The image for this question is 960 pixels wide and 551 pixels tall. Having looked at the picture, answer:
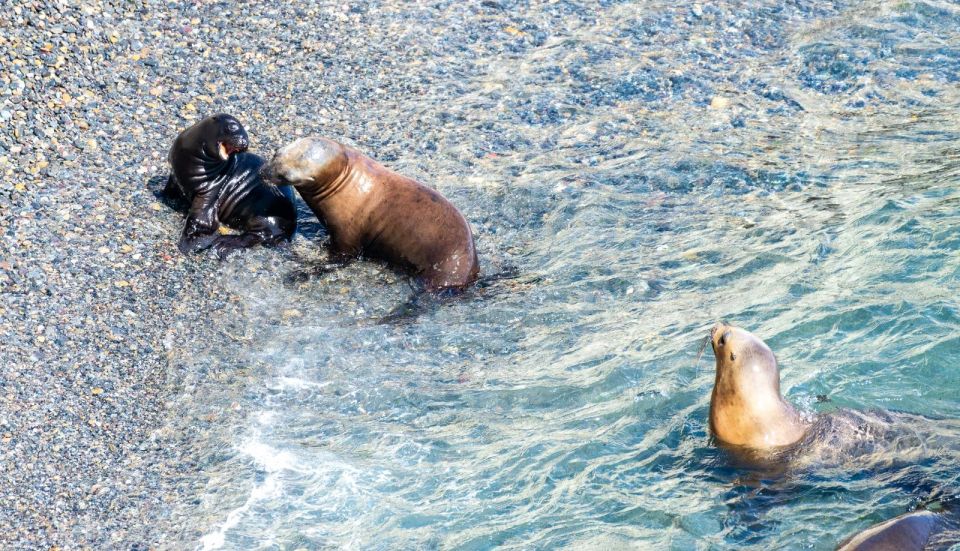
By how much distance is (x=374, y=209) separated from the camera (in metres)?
7.86

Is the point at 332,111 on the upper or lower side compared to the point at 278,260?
upper

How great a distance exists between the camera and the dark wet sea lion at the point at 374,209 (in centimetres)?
757

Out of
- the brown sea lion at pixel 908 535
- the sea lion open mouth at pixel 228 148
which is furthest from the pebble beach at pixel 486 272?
the sea lion open mouth at pixel 228 148

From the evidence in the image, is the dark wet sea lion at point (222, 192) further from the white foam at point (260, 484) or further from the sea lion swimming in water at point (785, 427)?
the sea lion swimming in water at point (785, 427)

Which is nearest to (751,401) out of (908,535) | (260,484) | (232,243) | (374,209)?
(908,535)

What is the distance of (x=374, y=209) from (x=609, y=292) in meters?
1.88

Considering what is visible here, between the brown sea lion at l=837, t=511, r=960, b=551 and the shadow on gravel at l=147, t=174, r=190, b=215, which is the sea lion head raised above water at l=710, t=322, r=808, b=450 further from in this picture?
the shadow on gravel at l=147, t=174, r=190, b=215

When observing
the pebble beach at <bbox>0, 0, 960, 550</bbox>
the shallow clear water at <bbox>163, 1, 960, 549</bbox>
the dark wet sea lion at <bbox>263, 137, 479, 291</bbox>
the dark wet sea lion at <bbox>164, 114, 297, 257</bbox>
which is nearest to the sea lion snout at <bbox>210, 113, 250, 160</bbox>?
the dark wet sea lion at <bbox>164, 114, 297, 257</bbox>

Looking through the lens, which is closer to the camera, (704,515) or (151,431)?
(704,515)

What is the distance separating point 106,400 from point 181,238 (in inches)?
71.4

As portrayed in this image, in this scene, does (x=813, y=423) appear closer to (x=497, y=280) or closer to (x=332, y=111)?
(x=497, y=280)

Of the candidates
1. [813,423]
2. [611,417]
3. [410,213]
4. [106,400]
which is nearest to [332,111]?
[410,213]

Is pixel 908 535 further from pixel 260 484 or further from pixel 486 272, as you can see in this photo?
pixel 486 272

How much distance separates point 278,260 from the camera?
7805mm
